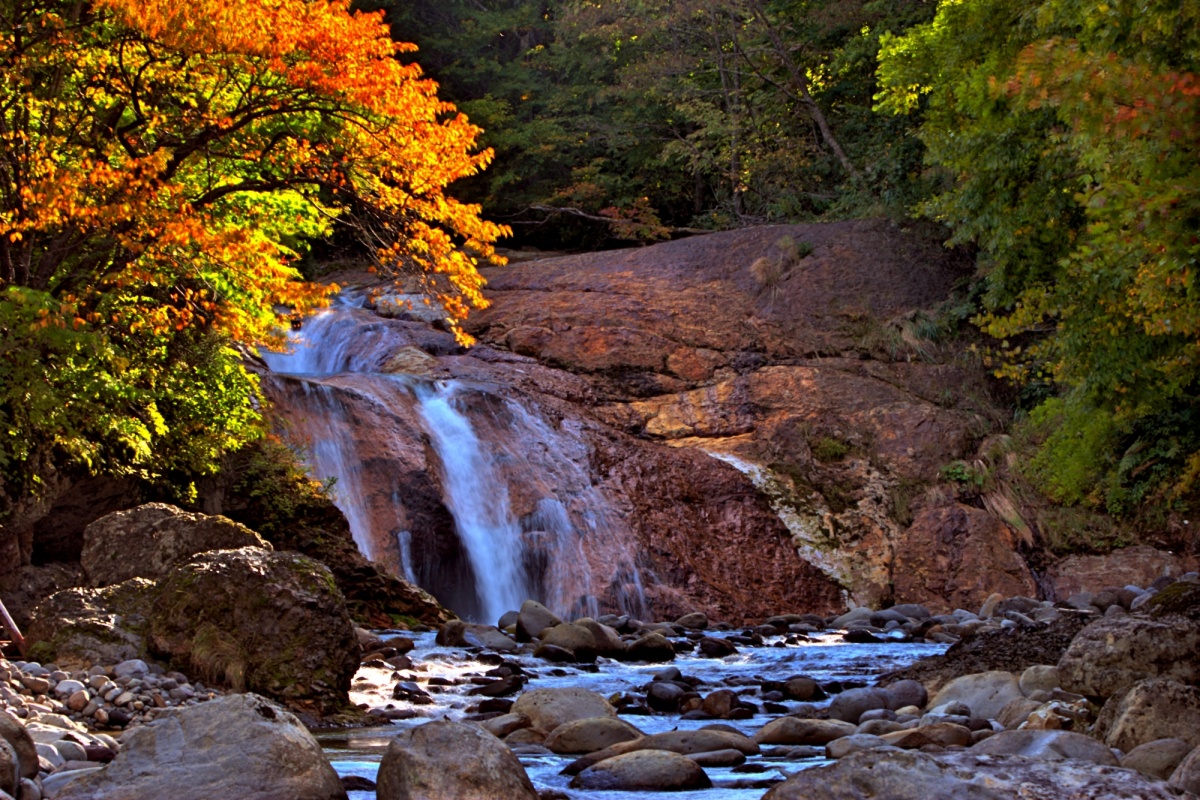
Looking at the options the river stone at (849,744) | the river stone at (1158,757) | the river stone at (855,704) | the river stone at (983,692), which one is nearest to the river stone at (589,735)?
the river stone at (849,744)

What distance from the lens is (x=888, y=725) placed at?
24.0ft

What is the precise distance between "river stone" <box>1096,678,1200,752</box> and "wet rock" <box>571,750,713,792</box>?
2.22 m

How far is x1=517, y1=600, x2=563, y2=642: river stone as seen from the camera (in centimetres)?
1176

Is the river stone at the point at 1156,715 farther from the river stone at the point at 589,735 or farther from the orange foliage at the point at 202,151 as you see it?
the orange foliage at the point at 202,151

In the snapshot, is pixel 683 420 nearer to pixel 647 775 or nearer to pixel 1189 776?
pixel 647 775


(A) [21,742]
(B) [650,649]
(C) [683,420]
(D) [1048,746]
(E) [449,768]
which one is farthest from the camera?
(C) [683,420]

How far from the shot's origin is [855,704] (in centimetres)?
810

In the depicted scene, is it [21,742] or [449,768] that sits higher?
[21,742]

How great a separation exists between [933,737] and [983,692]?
4.85 feet

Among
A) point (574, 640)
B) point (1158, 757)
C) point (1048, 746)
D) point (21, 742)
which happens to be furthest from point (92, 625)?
point (1158, 757)

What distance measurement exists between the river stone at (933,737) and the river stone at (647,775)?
A: 1.28 metres

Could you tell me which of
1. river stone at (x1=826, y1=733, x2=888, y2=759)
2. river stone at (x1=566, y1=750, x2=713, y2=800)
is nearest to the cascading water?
river stone at (x1=826, y1=733, x2=888, y2=759)

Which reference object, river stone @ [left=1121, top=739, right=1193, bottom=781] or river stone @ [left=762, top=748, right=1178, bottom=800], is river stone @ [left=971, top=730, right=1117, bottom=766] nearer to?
river stone @ [left=1121, top=739, right=1193, bottom=781]

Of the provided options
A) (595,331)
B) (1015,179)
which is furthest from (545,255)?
(1015,179)
